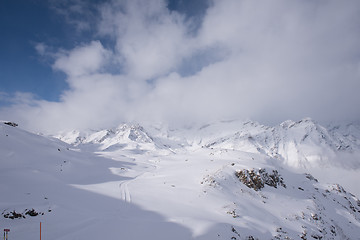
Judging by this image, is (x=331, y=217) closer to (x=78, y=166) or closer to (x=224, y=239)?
(x=224, y=239)

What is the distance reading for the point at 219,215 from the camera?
21359 mm

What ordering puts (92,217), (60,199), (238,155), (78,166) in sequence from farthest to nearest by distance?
(238,155) < (78,166) < (60,199) < (92,217)

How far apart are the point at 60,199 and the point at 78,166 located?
2323cm

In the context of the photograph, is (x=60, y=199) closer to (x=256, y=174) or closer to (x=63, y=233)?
(x=63, y=233)

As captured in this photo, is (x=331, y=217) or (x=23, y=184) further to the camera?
(x=331, y=217)

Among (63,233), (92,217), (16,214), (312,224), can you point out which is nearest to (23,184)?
(16,214)

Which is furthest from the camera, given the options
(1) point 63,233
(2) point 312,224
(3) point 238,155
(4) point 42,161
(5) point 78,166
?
(3) point 238,155

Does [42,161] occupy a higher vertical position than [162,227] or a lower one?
higher

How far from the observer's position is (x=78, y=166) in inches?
1502

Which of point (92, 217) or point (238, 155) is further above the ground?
point (238, 155)

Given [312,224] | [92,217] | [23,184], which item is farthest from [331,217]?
[23,184]

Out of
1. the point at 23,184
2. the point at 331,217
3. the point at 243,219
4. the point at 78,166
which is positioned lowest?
the point at 331,217

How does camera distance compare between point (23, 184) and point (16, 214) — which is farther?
point (23, 184)

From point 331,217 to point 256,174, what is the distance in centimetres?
1451
